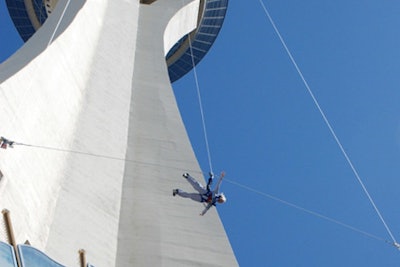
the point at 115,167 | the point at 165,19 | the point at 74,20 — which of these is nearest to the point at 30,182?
the point at 115,167

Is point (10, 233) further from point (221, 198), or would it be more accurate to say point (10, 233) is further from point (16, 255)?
point (221, 198)

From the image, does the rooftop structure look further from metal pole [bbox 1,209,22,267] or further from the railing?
metal pole [bbox 1,209,22,267]

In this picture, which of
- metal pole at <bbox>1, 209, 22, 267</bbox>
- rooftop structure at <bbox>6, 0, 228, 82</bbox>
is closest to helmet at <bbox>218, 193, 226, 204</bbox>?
metal pole at <bbox>1, 209, 22, 267</bbox>

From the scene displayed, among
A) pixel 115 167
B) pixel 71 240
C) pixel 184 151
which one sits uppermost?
pixel 184 151

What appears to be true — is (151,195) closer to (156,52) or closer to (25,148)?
(25,148)

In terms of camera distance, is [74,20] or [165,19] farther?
[165,19]

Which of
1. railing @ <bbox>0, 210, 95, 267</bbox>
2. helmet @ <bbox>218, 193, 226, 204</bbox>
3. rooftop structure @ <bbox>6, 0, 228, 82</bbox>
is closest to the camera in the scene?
railing @ <bbox>0, 210, 95, 267</bbox>

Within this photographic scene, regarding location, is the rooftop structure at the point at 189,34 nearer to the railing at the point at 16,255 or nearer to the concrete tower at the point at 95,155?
the concrete tower at the point at 95,155

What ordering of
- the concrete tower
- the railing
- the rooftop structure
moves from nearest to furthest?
the railing, the concrete tower, the rooftop structure

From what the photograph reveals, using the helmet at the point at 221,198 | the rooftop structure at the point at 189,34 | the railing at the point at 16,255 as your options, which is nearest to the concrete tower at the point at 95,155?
the railing at the point at 16,255
